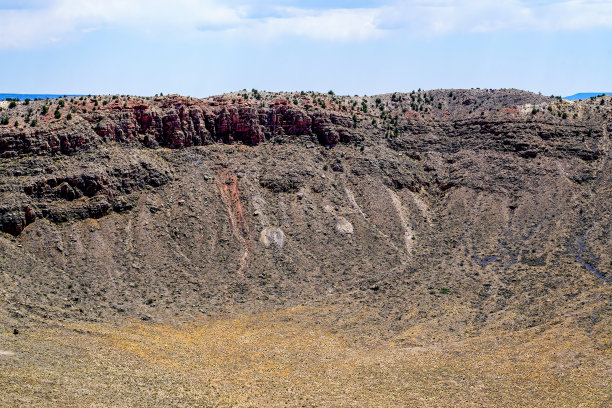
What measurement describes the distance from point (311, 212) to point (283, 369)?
2916cm

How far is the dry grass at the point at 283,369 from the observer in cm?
3694

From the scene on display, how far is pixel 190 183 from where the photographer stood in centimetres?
7150

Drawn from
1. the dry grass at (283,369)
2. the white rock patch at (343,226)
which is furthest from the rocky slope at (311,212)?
the dry grass at (283,369)

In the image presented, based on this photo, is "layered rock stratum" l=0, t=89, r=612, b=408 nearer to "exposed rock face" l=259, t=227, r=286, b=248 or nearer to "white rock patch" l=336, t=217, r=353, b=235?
"exposed rock face" l=259, t=227, r=286, b=248

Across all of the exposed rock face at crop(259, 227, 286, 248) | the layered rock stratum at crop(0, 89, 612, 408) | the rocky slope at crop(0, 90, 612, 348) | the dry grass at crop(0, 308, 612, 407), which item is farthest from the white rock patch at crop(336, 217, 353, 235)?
the dry grass at crop(0, 308, 612, 407)

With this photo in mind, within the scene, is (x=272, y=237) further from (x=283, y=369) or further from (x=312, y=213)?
(x=283, y=369)

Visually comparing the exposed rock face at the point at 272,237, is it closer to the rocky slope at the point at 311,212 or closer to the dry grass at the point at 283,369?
the rocky slope at the point at 311,212

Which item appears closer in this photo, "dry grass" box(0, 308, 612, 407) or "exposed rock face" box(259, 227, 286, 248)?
"dry grass" box(0, 308, 612, 407)

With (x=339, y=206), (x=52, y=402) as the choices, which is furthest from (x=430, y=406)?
(x=339, y=206)

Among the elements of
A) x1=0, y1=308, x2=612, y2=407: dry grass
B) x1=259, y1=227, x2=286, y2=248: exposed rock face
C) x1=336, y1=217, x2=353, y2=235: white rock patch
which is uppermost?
x1=336, y1=217, x2=353, y2=235: white rock patch

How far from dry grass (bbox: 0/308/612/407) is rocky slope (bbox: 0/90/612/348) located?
12.7 ft

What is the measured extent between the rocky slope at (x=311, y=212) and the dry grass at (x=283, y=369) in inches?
153

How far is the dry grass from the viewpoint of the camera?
36.9 metres

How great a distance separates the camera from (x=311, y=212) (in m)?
71.3
